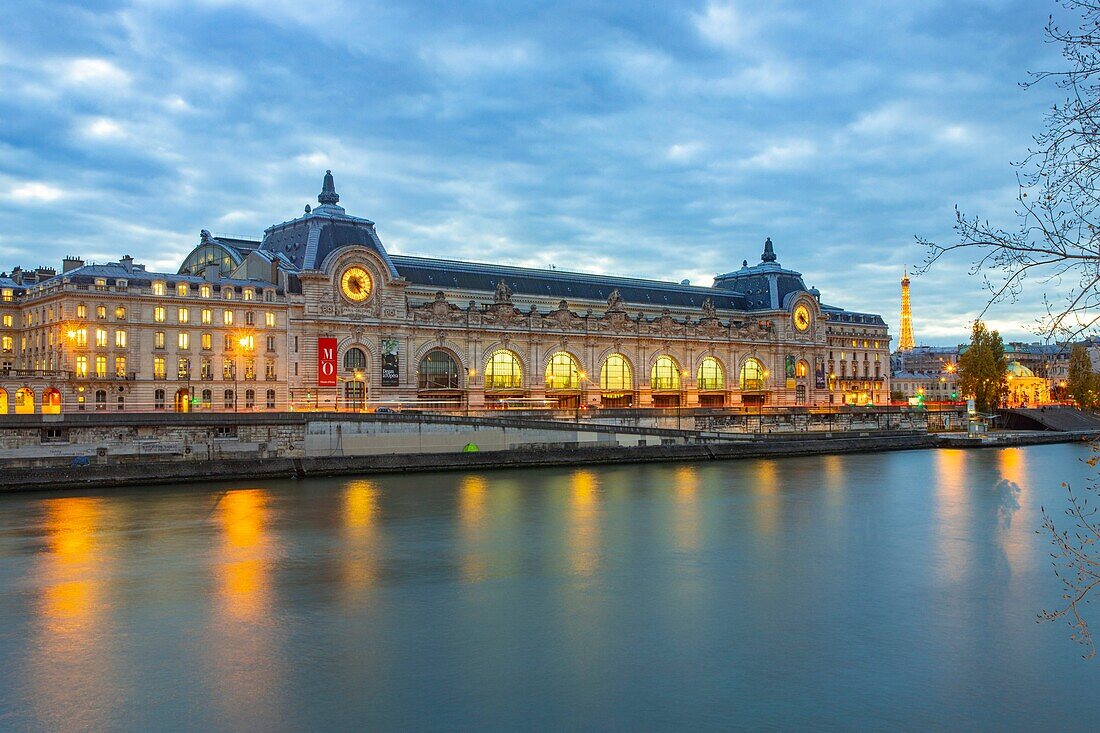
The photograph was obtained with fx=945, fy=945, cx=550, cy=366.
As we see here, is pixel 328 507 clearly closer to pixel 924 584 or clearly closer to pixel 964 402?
pixel 924 584

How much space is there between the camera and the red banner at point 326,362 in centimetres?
7388

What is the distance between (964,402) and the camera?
345 feet

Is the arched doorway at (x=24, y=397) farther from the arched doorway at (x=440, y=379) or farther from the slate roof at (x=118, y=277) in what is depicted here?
the arched doorway at (x=440, y=379)

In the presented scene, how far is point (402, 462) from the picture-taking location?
2280 inches

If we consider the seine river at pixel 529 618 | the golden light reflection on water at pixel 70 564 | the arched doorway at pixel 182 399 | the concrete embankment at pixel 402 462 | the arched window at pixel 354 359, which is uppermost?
the arched window at pixel 354 359

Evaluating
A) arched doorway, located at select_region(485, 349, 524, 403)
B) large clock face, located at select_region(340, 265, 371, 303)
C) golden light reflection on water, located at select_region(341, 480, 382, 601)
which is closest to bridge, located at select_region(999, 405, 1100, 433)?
arched doorway, located at select_region(485, 349, 524, 403)

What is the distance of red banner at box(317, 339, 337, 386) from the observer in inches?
2908

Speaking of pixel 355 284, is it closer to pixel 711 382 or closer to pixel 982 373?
pixel 711 382

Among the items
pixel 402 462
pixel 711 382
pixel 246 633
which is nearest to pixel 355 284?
pixel 402 462

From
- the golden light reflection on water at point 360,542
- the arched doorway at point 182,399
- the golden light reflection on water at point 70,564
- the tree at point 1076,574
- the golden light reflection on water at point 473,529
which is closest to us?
the tree at point 1076,574

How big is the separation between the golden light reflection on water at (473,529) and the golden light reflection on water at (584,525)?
302cm

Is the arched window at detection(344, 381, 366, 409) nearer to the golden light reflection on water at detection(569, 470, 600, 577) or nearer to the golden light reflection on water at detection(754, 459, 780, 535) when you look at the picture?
the golden light reflection on water at detection(569, 470, 600, 577)

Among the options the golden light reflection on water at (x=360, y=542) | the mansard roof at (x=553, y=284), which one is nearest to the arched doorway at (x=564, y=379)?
the mansard roof at (x=553, y=284)

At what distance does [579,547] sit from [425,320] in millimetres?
50601
